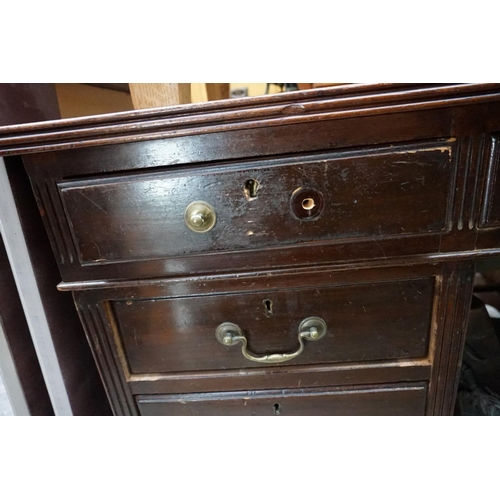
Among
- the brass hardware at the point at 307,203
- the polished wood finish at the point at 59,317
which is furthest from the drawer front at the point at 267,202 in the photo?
the polished wood finish at the point at 59,317

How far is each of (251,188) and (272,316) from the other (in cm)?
19

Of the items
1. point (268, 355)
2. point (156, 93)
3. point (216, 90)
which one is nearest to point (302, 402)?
point (268, 355)

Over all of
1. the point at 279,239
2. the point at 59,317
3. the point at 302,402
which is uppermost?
the point at 279,239

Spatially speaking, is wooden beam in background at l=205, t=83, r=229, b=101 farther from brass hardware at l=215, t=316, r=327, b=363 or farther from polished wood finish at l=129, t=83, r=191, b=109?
brass hardware at l=215, t=316, r=327, b=363

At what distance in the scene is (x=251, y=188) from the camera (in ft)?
1.25

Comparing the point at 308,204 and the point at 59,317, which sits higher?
the point at 308,204

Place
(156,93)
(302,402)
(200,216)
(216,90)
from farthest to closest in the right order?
(216,90), (156,93), (302,402), (200,216)

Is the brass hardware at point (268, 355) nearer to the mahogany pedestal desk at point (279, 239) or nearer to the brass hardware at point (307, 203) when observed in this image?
the mahogany pedestal desk at point (279, 239)

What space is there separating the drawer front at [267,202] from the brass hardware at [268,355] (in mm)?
123

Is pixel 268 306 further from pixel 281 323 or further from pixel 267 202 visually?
pixel 267 202

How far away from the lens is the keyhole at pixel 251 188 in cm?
38

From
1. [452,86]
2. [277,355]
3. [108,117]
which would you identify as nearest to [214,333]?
[277,355]

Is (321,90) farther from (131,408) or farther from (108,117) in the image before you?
(131,408)

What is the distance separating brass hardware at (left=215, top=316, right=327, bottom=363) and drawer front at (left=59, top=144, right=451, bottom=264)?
123 mm
